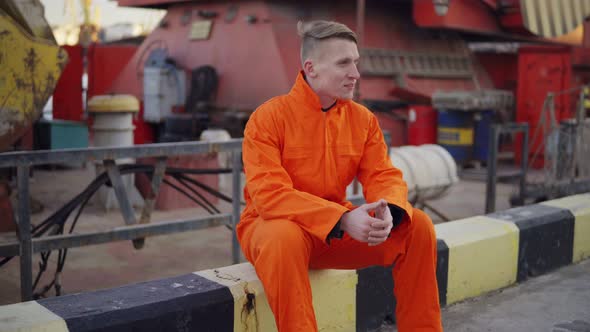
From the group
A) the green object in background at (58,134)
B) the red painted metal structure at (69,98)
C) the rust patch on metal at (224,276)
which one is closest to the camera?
the rust patch on metal at (224,276)

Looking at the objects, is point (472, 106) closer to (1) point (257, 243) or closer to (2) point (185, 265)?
(2) point (185, 265)

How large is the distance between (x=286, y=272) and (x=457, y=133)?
8991 mm

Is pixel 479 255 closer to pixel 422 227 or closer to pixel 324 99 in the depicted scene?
pixel 422 227

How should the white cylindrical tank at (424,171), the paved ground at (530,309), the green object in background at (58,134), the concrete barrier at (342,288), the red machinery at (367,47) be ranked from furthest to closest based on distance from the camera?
the red machinery at (367,47)
the green object in background at (58,134)
the white cylindrical tank at (424,171)
the paved ground at (530,309)
the concrete barrier at (342,288)

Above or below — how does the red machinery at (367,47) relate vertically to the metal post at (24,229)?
above

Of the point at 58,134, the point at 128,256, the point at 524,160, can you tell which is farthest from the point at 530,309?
the point at 58,134

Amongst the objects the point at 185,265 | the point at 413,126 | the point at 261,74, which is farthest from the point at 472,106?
the point at 185,265

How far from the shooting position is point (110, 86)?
13562 millimetres

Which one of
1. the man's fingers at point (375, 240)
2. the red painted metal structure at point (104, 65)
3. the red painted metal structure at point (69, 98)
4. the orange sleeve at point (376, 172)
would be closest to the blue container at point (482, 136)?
the red painted metal structure at point (104, 65)

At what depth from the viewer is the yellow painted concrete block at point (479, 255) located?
3910mm

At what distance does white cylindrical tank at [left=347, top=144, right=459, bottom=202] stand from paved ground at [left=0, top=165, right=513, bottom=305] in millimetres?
610

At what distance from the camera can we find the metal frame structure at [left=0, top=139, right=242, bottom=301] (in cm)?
378

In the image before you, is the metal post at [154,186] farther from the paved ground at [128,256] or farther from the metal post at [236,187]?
the paved ground at [128,256]

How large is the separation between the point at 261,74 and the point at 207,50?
1374mm
